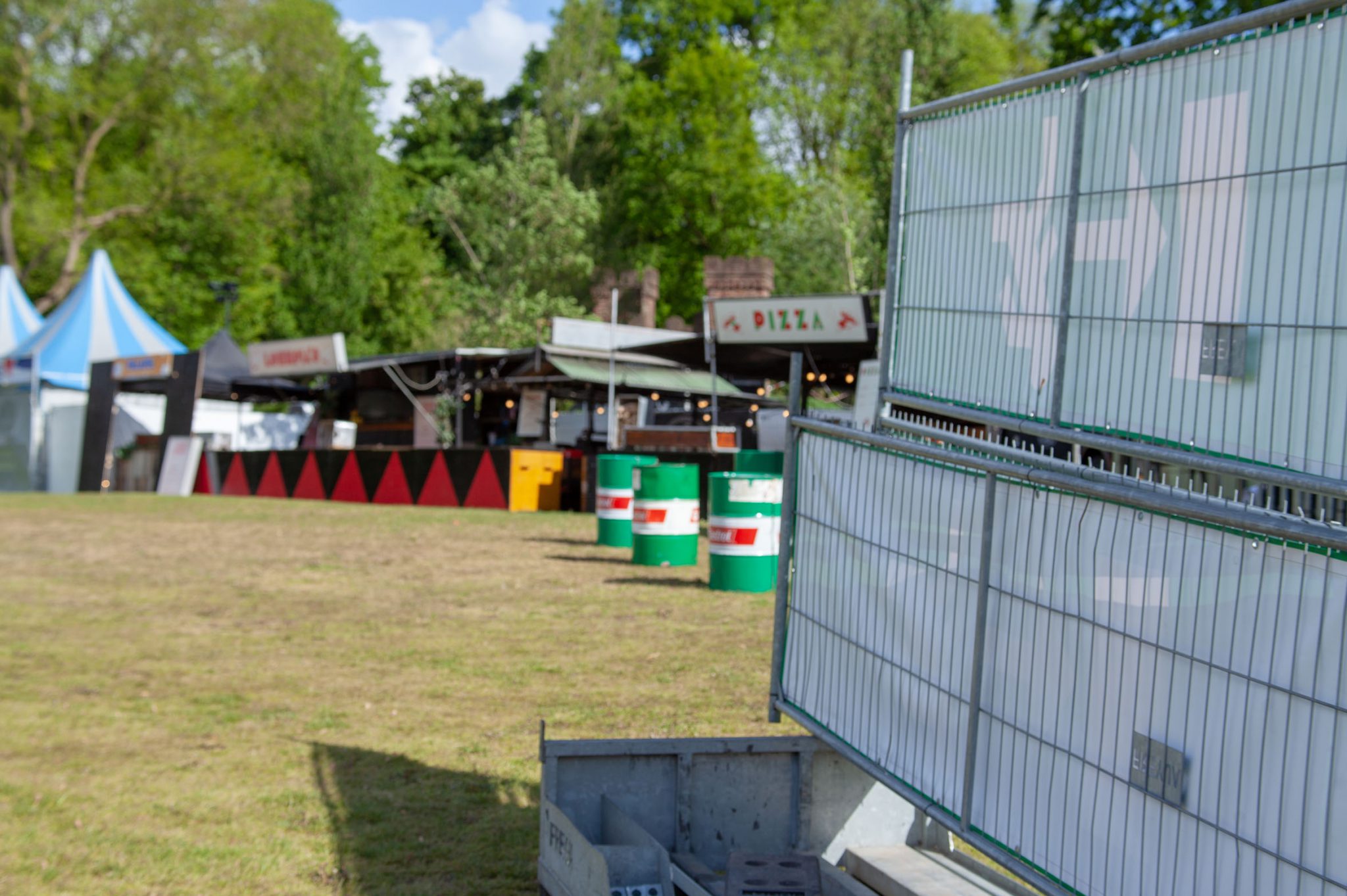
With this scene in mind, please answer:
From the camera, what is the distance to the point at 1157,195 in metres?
3.78

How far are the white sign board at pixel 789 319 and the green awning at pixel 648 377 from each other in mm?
3766

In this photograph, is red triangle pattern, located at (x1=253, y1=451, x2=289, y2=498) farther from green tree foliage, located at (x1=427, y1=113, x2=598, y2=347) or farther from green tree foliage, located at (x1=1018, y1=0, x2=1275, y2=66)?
green tree foliage, located at (x1=427, y1=113, x2=598, y2=347)

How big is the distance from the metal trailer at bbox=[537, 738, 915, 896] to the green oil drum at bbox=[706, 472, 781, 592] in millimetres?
7108

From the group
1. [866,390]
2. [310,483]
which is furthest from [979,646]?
[310,483]

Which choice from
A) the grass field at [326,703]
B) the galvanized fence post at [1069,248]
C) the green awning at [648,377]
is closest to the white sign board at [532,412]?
the green awning at [648,377]

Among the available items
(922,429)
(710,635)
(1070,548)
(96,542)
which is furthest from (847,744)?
(96,542)

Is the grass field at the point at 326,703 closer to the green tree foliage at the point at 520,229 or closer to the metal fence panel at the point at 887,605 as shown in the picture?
the metal fence panel at the point at 887,605

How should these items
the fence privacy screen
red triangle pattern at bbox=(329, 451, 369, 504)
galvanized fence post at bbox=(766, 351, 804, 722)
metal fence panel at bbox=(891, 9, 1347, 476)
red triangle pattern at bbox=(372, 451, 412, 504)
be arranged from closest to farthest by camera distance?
the fence privacy screen → metal fence panel at bbox=(891, 9, 1347, 476) → galvanized fence post at bbox=(766, 351, 804, 722) → red triangle pattern at bbox=(372, 451, 412, 504) → red triangle pattern at bbox=(329, 451, 369, 504)

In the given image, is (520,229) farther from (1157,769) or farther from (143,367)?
(1157,769)

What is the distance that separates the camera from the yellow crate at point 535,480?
23766 millimetres

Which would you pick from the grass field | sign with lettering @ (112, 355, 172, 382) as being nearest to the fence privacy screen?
the grass field

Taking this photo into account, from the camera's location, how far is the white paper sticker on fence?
275 centimetres

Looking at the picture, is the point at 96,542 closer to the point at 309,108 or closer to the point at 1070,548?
the point at 1070,548

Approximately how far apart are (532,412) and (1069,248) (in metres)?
25.7
